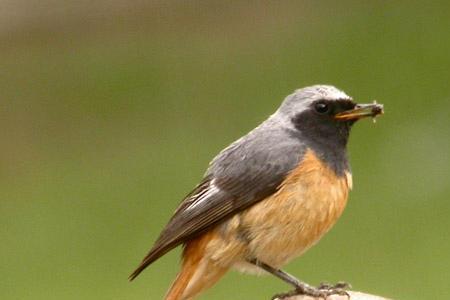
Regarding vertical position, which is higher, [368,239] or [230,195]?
[230,195]

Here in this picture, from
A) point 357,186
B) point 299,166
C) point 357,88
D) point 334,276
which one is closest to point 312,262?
point 334,276

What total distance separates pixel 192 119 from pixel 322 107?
9.57 metres

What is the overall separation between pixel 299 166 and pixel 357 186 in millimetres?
7195

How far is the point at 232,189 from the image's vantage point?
8.13 m

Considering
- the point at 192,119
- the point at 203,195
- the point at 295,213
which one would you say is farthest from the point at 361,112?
the point at 192,119

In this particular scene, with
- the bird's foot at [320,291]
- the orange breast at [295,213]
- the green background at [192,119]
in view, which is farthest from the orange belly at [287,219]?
the green background at [192,119]

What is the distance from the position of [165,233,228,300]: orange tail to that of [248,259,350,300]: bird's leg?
218 millimetres

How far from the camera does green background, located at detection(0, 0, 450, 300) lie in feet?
45.4

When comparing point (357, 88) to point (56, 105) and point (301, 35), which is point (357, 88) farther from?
point (56, 105)

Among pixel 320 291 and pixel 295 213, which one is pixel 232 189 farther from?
pixel 320 291

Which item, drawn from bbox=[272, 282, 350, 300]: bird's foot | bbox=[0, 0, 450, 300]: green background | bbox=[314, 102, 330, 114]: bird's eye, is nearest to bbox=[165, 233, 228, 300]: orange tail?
bbox=[272, 282, 350, 300]: bird's foot

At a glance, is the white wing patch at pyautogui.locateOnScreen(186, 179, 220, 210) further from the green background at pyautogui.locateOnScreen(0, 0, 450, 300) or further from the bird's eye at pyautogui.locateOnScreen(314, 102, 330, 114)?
the green background at pyautogui.locateOnScreen(0, 0, 450, 300)

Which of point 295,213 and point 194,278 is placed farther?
point 194,278

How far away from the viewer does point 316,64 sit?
18.1m
